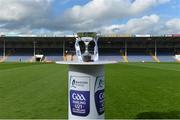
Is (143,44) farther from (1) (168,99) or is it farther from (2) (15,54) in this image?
(1) (168,99)

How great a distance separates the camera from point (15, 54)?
325 ft

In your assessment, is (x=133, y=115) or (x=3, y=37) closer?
(x=133, y=115)

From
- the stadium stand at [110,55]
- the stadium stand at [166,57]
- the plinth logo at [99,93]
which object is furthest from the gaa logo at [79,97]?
the stadium stand at [166,57]

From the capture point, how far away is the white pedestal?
6215mm

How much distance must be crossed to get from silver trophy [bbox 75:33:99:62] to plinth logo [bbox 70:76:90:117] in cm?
37

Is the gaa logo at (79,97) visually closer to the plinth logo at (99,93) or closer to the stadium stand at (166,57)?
the plinth logo at (99,93)

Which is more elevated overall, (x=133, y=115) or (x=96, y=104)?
(x=96, y=104)

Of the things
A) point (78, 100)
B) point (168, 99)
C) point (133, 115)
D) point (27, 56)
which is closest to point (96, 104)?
point (78, 100)

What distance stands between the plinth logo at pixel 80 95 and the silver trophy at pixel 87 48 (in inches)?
14.4

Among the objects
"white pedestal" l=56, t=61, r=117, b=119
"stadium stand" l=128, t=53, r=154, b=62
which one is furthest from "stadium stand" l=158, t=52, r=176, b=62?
"white pedestal" l=56, t=61, r=117, b=119

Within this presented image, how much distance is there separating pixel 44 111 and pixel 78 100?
4.08m

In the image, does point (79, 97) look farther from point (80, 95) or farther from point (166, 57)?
point (166, 57)

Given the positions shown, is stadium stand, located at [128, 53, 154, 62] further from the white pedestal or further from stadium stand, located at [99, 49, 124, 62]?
the white pedestal

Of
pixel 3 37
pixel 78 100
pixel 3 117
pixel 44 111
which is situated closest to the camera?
pixel 78 100
